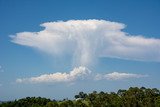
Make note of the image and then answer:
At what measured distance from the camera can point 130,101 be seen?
143 metres

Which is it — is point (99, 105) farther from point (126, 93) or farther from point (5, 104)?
point (5, 104)

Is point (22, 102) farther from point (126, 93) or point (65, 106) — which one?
point (126, 93)

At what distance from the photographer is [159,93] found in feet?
496

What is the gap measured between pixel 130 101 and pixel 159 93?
17.3 metres

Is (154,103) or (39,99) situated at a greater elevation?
(39,99)

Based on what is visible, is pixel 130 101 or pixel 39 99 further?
pixel 39 99

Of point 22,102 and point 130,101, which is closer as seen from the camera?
point 130,101

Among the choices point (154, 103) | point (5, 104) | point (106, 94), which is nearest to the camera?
point (154, 103)

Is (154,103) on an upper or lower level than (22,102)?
lower

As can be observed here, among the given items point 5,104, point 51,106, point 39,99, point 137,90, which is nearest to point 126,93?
point 137,90

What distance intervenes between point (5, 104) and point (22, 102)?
32.7ft

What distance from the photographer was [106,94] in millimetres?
156625

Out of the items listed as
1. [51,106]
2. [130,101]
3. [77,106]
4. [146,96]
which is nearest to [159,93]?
[146,96]

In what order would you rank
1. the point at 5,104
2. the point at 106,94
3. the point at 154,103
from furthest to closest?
1. the point at 5,104
2. the point at 106,94
3. the point at 154,103
